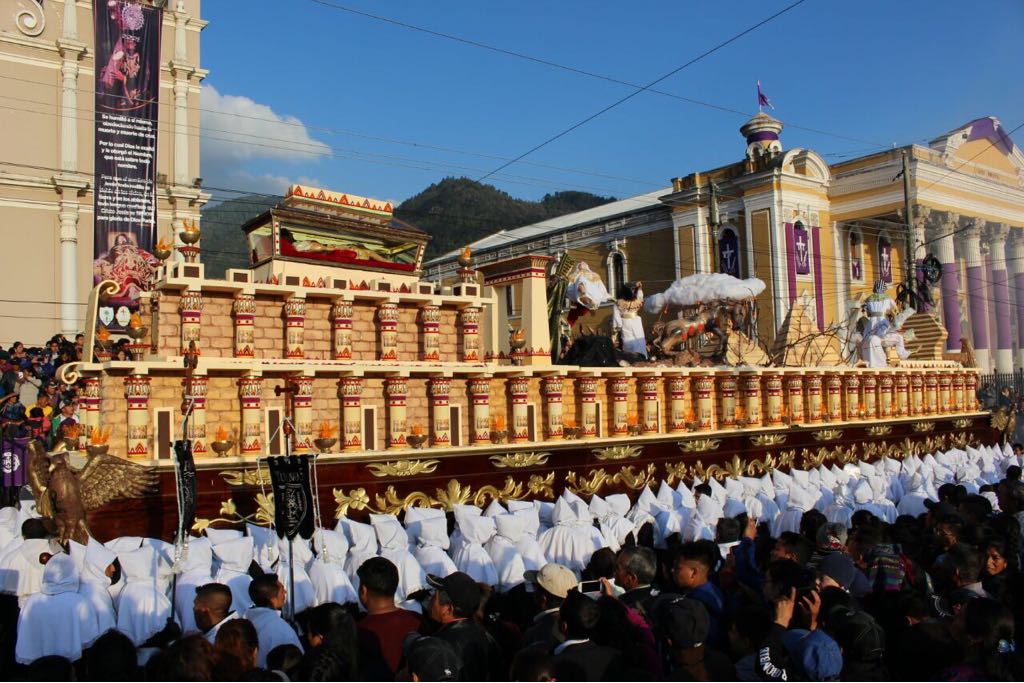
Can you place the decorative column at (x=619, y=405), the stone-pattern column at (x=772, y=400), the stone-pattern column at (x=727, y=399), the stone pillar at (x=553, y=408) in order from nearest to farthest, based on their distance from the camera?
1. the stone pillar at (x=553, y=408)
2. the decorative column at (x=619, y=405)
3. the stone-pattern column at (x=727, y=399)
4. the stone-pattern column at (x=772, y=400)

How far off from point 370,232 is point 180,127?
18.7 meters

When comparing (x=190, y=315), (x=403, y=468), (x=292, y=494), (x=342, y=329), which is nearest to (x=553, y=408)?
(x=403, y=468)

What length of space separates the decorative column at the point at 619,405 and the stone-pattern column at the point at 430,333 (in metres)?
3.89

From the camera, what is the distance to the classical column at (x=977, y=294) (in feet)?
157

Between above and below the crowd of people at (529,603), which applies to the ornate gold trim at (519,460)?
A: above

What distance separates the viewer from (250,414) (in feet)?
38.2

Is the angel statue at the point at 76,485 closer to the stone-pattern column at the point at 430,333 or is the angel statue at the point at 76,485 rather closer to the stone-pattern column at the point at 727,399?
the stone-pattern column at the point at 430,333

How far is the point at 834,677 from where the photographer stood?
185 inches

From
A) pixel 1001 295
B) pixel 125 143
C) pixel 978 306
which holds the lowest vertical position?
pixel 978 306

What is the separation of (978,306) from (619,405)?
41.9m

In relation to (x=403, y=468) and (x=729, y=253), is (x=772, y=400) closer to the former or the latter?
(x=403, y=468)

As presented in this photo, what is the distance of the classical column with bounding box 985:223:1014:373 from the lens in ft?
160

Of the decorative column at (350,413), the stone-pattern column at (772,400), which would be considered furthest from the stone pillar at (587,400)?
the stone-pattern column at (772,400)

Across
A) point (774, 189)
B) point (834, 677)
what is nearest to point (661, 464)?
point (834, 677)
